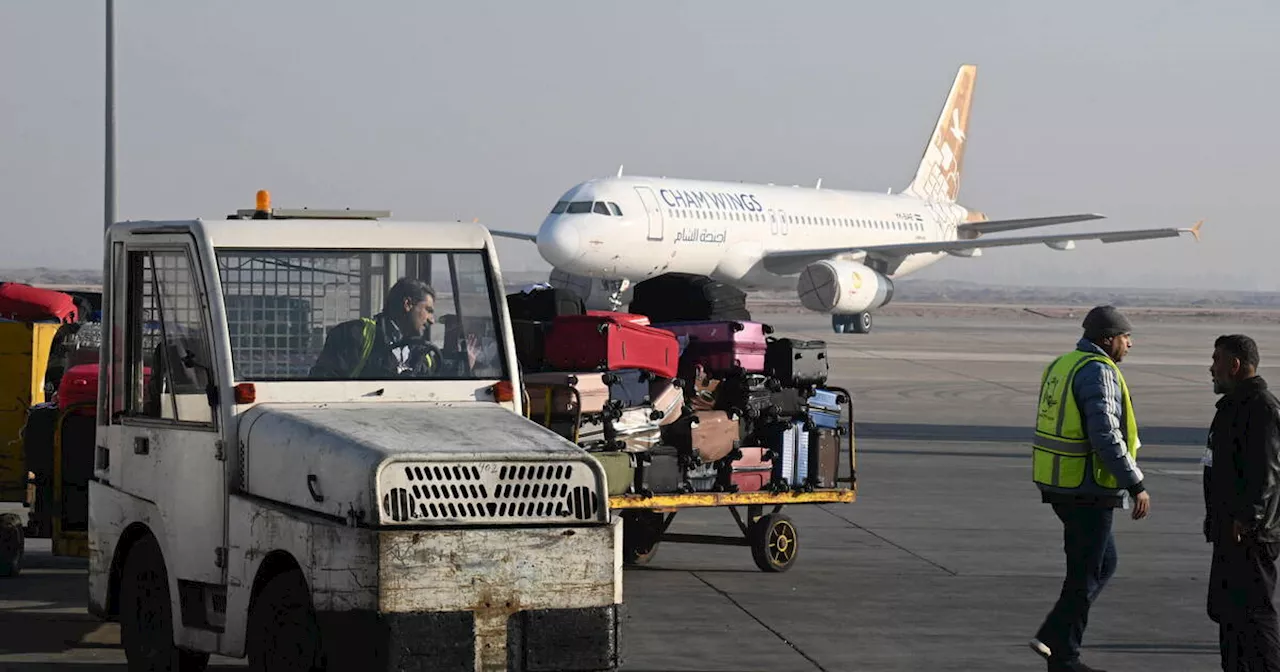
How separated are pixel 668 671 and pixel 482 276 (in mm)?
2141

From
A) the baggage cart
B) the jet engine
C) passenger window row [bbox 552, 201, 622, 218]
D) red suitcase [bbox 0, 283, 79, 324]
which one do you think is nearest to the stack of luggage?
the baggage cart

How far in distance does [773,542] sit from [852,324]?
4245 cm

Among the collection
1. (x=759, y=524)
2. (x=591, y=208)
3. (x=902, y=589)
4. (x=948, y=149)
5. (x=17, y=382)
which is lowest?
(x=902, y=589)

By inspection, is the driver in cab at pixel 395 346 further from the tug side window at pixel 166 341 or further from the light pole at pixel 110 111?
the light pole at pixel 110 111

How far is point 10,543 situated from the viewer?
11133 mm

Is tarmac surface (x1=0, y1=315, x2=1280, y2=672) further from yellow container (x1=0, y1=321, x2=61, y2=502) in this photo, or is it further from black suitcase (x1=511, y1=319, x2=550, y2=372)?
black suitcase (x1=511, y1=319, x2=550, y2=372)

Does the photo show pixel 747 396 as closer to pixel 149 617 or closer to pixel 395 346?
pixel 395 346

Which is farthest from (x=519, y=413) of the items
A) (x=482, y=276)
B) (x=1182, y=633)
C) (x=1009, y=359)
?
(x=1009, y=359)

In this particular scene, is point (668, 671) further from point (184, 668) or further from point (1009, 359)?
point (1009, 359)

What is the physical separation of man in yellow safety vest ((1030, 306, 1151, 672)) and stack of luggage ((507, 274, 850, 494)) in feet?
8.24

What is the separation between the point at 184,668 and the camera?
781 cm

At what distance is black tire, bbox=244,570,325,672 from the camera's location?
6.50 meters

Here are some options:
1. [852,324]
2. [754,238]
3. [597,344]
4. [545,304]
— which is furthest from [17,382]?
[852,324]

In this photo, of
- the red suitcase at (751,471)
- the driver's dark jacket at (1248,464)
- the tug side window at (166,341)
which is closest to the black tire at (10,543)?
the tug side window at (166,341)
